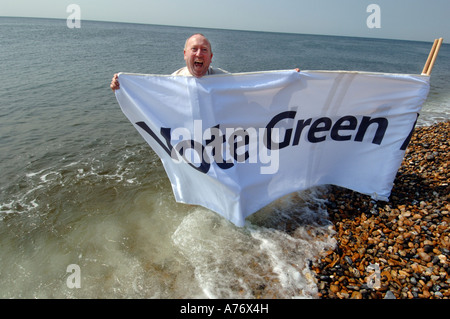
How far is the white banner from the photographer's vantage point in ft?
13.7

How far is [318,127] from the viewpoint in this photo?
4.76 metres

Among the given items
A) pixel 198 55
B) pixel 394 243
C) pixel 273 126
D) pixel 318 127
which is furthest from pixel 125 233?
pixel 394 243

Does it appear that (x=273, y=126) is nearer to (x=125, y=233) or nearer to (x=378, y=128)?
(x=378, y=128)

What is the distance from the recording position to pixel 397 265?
398 cm

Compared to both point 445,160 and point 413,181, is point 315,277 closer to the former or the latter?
point 413,181

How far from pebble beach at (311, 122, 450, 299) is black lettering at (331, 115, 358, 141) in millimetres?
1556

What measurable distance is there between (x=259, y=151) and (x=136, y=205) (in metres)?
3.69

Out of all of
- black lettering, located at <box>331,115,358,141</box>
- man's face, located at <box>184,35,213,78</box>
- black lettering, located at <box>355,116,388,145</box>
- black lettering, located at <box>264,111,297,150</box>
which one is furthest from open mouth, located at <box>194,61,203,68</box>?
black lettering, located at <box>355,116,388,145</box>

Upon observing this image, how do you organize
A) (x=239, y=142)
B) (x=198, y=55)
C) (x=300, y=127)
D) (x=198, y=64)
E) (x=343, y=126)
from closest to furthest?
(x=198, y=55) < (x=198, y=64) < (x=239, y=142) < (x=300, y=127) < (x=343, y=126)

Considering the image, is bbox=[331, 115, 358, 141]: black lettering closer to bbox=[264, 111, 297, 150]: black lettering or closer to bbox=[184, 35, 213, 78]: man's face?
bbox=[264, 111, 297, 150]: black lettering

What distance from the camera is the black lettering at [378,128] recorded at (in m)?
4.82

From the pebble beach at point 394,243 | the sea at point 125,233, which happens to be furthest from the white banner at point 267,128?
the sea at point 125,233

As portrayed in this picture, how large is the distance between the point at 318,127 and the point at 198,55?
2.55 meters

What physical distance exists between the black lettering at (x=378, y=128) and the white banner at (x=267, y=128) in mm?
18
